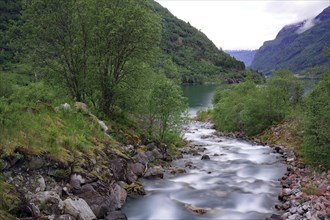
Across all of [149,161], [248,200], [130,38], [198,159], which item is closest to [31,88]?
[130,38]

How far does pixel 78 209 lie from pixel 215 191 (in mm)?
11390

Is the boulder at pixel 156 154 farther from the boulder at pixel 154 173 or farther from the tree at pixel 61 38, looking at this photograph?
the tree at pixel 61 38

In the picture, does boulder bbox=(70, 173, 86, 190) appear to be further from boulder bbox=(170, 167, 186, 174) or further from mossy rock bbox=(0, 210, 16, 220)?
boulder bbox=(170, 167, 186, 174)

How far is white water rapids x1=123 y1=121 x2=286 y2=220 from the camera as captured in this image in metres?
21.6

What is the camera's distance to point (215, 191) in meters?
25.7

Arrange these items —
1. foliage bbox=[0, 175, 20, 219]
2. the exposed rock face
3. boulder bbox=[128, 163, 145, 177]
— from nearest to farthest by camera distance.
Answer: foliage bbox=[0, 175, 20, 219] → the exposed rock face → boulder bbox=[128, 163, 145, 177]

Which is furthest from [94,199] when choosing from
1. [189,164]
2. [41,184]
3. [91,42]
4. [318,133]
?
[91,42]

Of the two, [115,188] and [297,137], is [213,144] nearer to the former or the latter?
[297,137]

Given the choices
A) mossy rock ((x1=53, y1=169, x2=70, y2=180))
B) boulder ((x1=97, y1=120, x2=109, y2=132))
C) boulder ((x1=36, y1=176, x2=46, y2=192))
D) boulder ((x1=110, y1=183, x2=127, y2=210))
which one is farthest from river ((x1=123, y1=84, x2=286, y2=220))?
boulder ((x1=97, y1=120, x2=109, y2=132))

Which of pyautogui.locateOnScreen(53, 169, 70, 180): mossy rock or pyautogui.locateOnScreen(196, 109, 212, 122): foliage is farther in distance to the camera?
pyautogui.locateOnScreen(196, 109, 212, 122): foliage

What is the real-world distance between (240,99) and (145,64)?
112 feet

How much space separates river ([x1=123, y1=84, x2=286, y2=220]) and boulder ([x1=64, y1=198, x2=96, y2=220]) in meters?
3.39

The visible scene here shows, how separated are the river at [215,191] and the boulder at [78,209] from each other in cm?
339

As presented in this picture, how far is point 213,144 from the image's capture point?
161 ft
